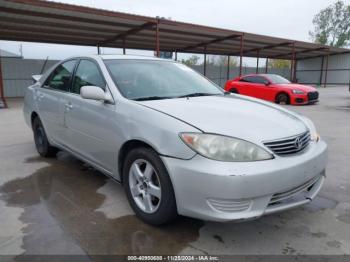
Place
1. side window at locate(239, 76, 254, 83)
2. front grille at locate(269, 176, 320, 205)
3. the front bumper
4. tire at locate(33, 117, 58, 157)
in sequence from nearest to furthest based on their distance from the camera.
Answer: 1. the front bumper
2. front grille at locate(269, 176, 320, 205)
3. tire at locate(33, 117, 58, 157)
4. side window at locate(239, 76, 254, 83)

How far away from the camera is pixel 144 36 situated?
53.6ft

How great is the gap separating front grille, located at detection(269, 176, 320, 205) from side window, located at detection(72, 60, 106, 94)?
1993 millimetres

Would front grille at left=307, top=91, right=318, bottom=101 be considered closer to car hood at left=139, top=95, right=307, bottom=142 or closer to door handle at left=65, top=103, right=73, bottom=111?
car hood at left=139, top=95, right=307, bottom=142

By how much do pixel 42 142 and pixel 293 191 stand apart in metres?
3.86

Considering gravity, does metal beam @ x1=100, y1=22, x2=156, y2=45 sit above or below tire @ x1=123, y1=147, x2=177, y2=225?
above

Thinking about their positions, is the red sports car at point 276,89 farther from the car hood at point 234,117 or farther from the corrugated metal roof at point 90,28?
the car hood at point 234,117

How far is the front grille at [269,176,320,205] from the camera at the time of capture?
89.0 inches

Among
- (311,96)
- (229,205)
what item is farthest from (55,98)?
(311,96)

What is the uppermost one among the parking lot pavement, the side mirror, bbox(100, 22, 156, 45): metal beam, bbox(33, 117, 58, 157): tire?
bbox(100, 22, 156, 45): metal beam

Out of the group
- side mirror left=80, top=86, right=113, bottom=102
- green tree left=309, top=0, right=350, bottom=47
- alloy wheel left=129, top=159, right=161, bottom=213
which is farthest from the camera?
green tree left=309, top=0, right=350, bottom=47

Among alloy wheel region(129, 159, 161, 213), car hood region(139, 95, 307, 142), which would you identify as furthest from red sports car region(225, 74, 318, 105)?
alloy wheel region(129, 159, 161, 213)

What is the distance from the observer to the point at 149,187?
258 cm

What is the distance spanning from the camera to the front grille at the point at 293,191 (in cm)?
226

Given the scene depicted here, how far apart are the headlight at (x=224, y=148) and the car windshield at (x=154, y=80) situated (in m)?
0.92
